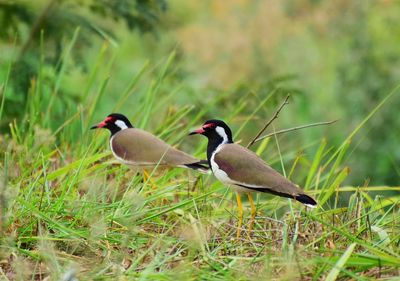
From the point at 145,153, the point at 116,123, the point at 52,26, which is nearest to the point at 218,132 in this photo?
the point at 145,153

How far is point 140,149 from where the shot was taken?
565cm

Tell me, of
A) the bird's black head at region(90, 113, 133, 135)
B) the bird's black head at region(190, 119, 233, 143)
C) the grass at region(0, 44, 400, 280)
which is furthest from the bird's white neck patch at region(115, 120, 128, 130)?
the bird's black head at region(190, 119, 233, 143)

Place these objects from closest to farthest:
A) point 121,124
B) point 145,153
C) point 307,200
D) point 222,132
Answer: point 307,200
point 222,132
point 145,153
point 121,124

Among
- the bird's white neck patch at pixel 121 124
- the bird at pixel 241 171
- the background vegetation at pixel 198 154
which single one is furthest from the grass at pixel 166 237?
the bird's white neck patch at pixel 121 124

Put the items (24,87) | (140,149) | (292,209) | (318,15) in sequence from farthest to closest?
1. (318,15)
2. (24,87)
3. (140,149)
4. (292,209)

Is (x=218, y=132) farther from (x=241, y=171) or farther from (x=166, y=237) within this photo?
(x=166, y=237)

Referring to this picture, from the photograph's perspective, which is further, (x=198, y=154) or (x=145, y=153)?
(x=198, y=154)

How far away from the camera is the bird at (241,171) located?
4.75 metres

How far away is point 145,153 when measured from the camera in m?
5.64

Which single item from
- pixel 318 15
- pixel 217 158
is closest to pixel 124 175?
pixel 217 158

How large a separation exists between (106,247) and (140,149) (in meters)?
1.32

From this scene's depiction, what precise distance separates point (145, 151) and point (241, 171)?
89 centimetres

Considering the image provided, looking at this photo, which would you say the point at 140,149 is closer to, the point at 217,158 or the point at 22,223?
the point at 217,158

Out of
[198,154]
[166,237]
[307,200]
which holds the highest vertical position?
[307,200]
